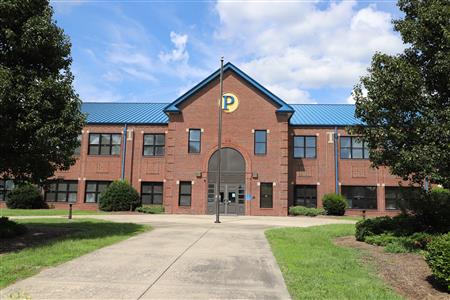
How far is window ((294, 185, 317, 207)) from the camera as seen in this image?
34000 millimetres

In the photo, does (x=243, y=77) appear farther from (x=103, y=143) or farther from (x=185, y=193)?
(x=103, y=143)

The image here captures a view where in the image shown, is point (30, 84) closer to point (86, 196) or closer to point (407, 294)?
A: point (407, 294)

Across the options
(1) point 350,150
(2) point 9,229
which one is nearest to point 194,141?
(1) point 350,150

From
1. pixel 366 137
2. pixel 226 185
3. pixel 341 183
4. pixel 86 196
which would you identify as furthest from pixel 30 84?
pixel 341 183

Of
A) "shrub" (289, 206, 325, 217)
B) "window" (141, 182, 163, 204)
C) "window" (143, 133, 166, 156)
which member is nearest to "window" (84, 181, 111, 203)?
"window" (141, 182, 163, 204)

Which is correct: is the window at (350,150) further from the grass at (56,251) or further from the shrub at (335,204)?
the grass at (56,251)

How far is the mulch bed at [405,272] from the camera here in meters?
7.85

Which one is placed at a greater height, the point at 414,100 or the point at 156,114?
the point at 156,114

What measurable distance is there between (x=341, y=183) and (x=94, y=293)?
29243 mm

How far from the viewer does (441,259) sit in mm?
7883

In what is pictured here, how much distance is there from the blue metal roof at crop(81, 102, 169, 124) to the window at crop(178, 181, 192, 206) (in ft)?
19.6

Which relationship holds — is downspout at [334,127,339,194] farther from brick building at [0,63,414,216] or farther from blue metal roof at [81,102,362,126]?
blue metal roof at [81,102,362,126]

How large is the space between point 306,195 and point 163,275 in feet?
87.4

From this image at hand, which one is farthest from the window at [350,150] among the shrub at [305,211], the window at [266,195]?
the window at [266,195]
